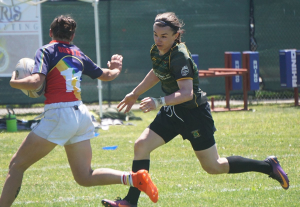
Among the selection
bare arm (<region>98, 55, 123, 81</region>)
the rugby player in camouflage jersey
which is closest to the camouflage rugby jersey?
the rugby player in camouflage jersey

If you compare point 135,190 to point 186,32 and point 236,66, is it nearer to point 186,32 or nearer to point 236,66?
point 236,66

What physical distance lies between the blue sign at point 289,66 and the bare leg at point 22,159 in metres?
9.12

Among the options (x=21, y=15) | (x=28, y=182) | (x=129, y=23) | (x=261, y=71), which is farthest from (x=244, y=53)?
(x=28, y=182)

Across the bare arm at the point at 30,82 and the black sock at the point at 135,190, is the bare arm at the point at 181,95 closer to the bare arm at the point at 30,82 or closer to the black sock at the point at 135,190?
the black sock at the point at 135,190

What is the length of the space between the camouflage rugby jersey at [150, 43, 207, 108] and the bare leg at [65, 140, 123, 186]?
95 centimetres

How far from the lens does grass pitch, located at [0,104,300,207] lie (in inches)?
185

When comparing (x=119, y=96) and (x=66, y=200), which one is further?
(x=119, y=96)

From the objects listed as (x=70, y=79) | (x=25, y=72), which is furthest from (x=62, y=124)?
(x=25, y=72)

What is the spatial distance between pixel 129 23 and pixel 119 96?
2.06m

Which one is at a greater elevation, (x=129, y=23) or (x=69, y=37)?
(x=129, y=23)

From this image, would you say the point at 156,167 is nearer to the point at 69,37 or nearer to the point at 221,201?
the point at 221,201

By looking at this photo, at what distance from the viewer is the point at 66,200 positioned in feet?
15.6

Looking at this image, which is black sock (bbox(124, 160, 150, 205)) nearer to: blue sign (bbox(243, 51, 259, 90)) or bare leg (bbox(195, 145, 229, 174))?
bare leg (bbox(195, 145, 229, 174))

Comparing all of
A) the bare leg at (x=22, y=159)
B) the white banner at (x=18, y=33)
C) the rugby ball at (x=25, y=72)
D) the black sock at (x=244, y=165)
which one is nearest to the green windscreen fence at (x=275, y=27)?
the white banner at (x=18, y=33)
